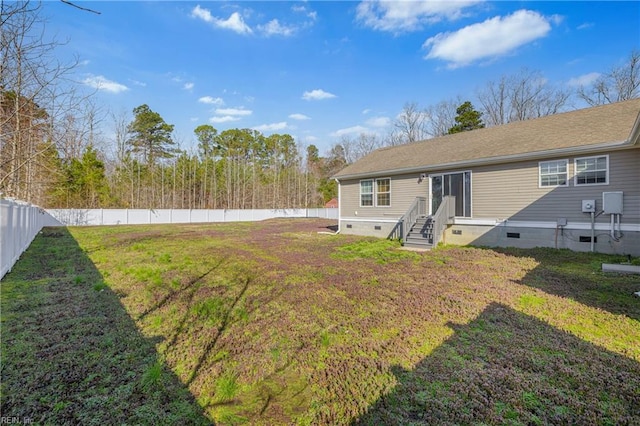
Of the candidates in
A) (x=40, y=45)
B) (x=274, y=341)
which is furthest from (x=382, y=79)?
(x=274, y=341)

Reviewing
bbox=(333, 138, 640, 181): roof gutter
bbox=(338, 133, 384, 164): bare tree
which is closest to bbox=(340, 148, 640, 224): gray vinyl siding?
bbox=(333, 138, 640, 181): roof gutter

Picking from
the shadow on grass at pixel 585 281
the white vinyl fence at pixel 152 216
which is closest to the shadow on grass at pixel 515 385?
the shadow on grass at pixel 585 281

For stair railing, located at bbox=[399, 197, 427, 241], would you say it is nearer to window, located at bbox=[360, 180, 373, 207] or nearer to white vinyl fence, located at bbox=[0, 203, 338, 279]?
window, located at bbox=[360, 180, 373, 207]

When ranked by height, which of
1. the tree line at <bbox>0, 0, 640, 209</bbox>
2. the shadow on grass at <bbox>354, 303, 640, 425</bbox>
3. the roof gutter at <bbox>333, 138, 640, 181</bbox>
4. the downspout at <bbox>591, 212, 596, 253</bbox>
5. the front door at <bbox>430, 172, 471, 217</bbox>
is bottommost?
the shadow on grass at <bbox>354, 303, 640, 425</bbox>

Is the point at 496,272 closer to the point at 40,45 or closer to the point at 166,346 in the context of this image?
the point at 166,346

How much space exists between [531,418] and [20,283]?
7.57 m

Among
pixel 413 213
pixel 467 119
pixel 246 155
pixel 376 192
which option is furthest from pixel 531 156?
pixel 246 155

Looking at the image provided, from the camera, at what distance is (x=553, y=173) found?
8219 millimetres

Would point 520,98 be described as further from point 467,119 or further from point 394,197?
point 394,197

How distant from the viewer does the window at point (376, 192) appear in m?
12.4

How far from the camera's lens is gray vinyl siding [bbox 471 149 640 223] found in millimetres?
7105

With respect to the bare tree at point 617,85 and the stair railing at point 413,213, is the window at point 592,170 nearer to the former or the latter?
the stair railing at point 413,213

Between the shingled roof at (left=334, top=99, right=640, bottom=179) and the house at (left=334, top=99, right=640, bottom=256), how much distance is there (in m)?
0.03

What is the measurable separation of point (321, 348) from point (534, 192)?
27.6 ft
